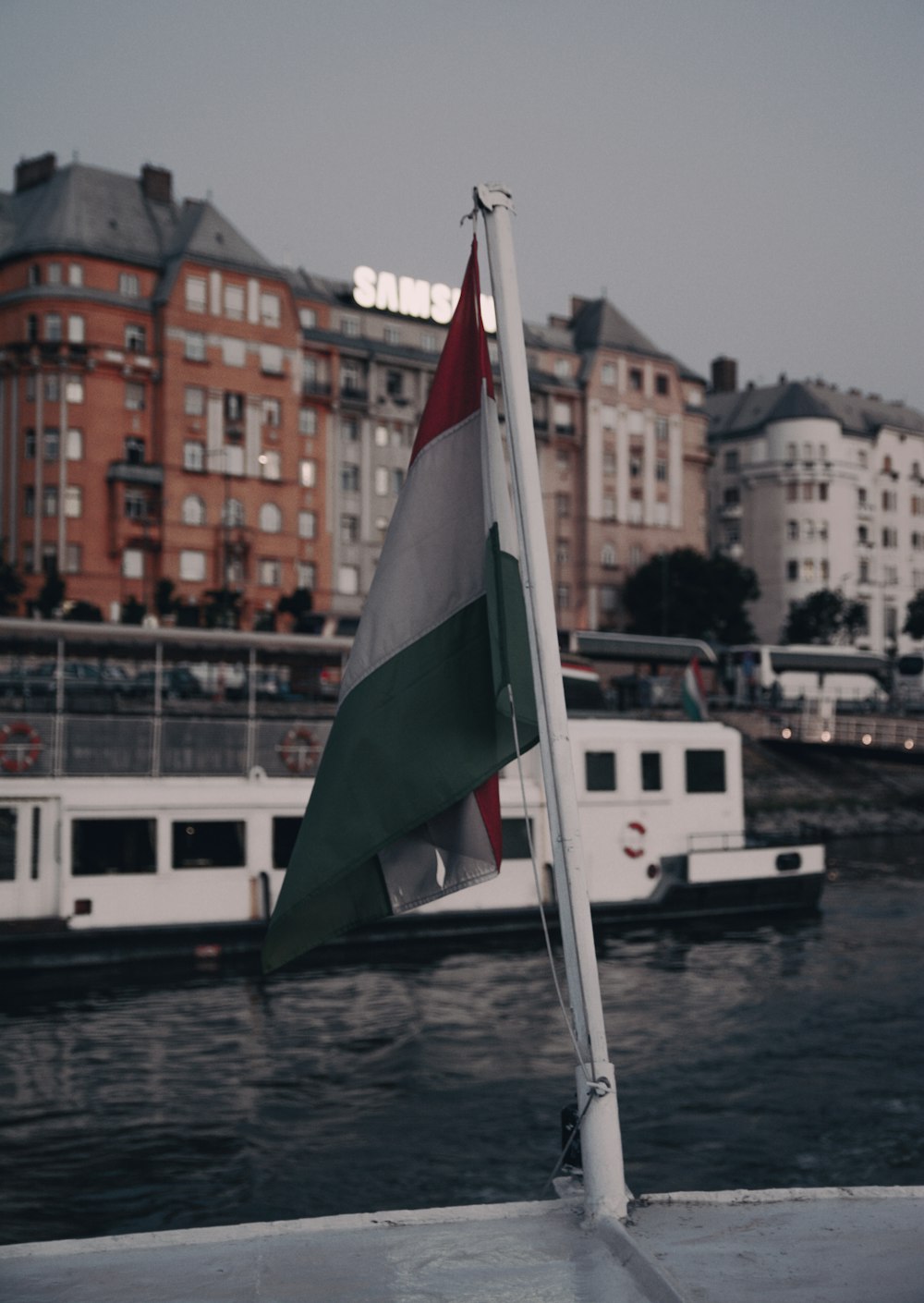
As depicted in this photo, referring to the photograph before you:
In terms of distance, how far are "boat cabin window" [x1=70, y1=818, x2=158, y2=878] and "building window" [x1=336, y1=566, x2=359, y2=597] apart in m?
61.6

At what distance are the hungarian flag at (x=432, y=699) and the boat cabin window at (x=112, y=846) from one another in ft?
54.8

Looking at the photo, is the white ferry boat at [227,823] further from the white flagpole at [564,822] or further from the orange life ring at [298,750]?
the white flagpole at [564,822]

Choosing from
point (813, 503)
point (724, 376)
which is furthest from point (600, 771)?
point (724, 376)

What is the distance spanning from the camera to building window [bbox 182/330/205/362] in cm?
7775

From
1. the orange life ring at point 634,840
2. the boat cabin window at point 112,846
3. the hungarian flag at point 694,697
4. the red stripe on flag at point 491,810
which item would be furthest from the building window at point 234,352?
the red stripe on flag at point 491,810

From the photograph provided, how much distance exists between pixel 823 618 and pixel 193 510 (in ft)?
151

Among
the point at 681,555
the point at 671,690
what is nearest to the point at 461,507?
the point at 671,690

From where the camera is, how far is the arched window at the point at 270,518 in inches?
3191

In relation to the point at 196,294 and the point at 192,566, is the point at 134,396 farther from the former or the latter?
the point at 192,566

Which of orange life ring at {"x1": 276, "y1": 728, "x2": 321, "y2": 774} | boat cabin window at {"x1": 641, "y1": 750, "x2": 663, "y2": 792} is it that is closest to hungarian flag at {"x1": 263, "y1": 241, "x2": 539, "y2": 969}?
orange life ring at {"x1": 276, "y1": 728, "x2": 321, "y2": 774}

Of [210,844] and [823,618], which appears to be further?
[823,618]

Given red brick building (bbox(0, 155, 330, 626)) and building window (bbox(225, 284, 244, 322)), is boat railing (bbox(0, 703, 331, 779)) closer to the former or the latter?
red brick building (bbox(0, 155, 330, 626))

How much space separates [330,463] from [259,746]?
6117 cm

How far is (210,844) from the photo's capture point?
23375 millimetres
